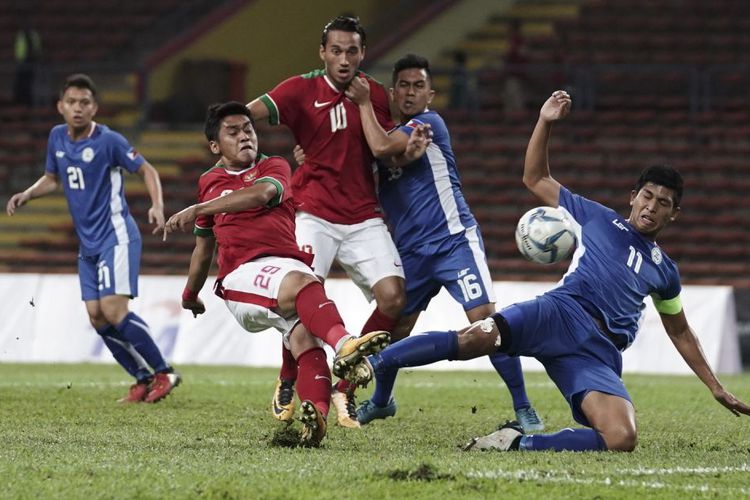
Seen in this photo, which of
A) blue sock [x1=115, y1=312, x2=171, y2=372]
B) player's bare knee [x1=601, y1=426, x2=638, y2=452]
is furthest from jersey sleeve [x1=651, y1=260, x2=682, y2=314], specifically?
blue sock [x1=115, y1=312, x2=171, y2=372]

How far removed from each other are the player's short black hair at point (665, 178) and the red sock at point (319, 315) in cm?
175

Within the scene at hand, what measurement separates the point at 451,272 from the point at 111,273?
286 cm

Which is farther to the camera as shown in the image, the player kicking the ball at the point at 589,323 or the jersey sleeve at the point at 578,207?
the jersey sleeve at the point at 578,207

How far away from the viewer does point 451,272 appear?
7.62m

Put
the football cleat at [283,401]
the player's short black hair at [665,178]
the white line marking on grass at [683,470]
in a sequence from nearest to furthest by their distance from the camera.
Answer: the white line marking on grass at [683,470], the player's short black hair at [665,178], the football cleat at [283,401]

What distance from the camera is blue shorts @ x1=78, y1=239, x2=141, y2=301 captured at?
9.30 metres

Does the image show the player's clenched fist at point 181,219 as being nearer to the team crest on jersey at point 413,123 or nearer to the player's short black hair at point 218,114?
the player's short black hair at point 218,114

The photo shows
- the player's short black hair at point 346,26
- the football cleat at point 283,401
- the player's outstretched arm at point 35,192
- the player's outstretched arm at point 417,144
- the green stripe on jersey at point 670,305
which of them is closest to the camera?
the green stripe on jersey at point 670,305

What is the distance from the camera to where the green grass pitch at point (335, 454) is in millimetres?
4965

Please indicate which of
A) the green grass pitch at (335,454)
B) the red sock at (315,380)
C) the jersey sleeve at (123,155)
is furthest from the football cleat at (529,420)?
the jersey sleeve at (123,155)

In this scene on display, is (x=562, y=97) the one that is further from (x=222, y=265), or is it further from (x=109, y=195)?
(x=109, y=195)

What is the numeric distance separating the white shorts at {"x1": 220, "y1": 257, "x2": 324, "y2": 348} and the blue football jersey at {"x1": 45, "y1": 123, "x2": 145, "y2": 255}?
9.52 feet

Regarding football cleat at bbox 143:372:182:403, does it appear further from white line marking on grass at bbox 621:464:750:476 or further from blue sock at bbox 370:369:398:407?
white line marking on grass at bbox 621:464:750:476

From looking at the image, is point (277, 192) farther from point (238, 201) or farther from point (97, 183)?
point (97, 183)
